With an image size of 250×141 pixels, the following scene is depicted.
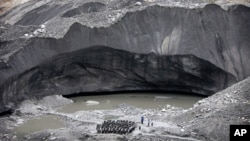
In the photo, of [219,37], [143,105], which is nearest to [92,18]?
[143,105]

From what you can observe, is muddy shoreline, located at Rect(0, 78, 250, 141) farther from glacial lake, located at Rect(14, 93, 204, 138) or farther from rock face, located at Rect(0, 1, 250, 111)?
rock face, located at Rect(0, 1, 250, 111)

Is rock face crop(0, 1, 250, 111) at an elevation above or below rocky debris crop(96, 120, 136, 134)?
above

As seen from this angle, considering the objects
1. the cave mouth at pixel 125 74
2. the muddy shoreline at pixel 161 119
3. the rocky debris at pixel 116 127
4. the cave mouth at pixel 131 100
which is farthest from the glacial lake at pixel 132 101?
the rocky debris at pixel 116 127

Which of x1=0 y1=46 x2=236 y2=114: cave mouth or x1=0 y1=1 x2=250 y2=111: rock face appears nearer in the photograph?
x1=0 y1=1 x2=250 y2=111: rock face

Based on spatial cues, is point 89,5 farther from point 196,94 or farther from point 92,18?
point 196,94

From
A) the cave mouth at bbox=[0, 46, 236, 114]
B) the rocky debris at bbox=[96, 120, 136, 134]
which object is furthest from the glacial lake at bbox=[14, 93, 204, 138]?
the rocky debris at bbox=[96, 120, 136, 134]

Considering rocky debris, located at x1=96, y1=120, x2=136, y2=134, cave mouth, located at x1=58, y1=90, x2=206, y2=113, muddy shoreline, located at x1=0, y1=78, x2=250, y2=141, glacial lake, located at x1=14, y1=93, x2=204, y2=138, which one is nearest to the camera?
muddy shoreline, located at x1=0, y1=78, x2=250, y2=141

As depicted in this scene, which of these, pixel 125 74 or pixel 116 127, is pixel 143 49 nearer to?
pixel 125 74
